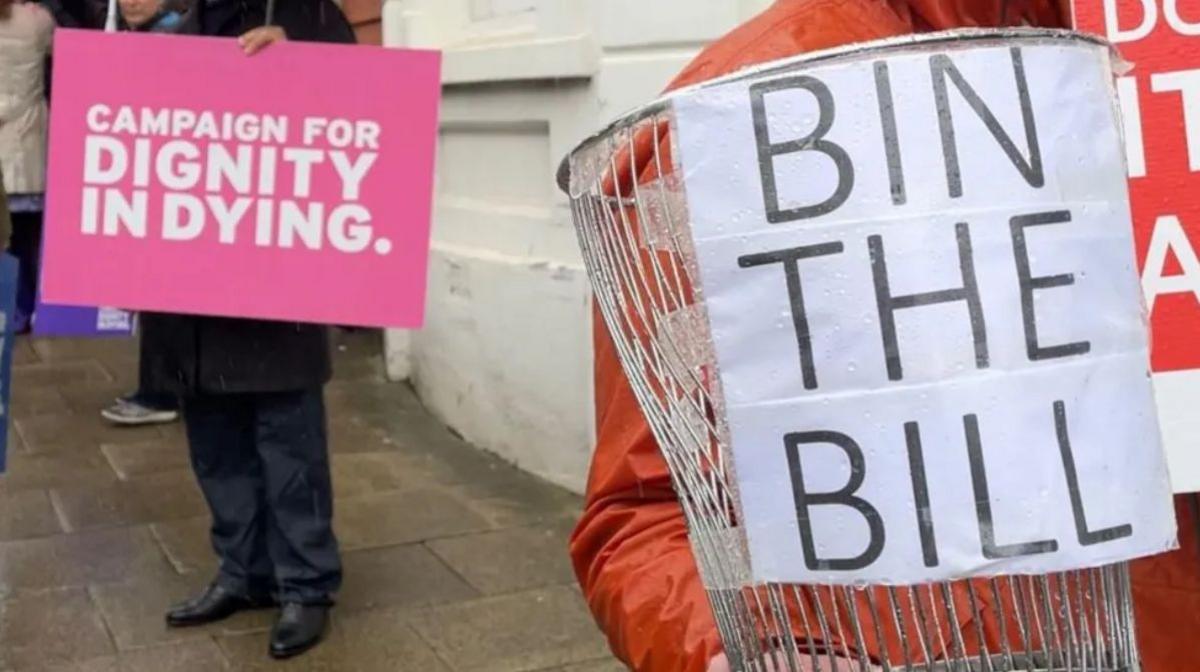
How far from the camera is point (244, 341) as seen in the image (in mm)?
4172

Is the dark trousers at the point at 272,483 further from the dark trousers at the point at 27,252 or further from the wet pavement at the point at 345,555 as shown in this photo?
the dark trousers at the point at 27,252

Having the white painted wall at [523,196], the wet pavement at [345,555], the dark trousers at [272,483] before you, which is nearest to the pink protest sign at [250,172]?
the dark trousers at [272,483]

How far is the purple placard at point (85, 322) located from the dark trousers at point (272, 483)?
2951 mm

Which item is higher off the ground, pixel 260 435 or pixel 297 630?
pixel 260 435

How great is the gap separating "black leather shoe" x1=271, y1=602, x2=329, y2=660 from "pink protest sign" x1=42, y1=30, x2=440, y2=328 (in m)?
0.82

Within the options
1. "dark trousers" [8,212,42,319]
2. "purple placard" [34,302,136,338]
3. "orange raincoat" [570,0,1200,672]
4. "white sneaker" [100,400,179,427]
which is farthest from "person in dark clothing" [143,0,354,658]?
"dark trousers" [8,212,42,319]

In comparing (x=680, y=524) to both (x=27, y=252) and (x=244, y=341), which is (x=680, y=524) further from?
(x=27, y=252)

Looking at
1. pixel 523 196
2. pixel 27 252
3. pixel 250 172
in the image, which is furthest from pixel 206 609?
pixel 27 252

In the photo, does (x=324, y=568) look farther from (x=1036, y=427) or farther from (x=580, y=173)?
(x=1036, y=427)

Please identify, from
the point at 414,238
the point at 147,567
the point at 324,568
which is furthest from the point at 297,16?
the point at 147,567

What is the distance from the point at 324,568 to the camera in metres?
4.36

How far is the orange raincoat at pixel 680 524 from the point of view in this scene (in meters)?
1.38

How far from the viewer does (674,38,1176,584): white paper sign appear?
3.37 feet

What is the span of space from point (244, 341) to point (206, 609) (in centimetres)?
83
